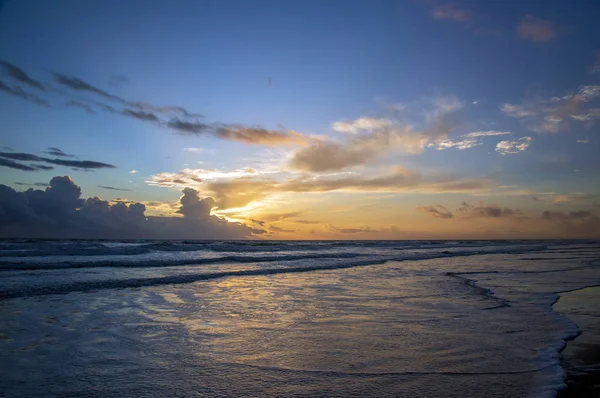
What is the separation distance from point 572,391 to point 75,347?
21.1ft

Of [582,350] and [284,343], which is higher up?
[582,350]

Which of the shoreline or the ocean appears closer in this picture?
the shoreline

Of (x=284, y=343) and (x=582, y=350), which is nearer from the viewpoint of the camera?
(x=582, y=350)

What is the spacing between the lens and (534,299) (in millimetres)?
9289

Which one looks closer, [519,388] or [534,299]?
[519,388]

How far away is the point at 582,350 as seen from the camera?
16.8ft

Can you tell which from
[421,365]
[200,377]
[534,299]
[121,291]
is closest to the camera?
[200,377]

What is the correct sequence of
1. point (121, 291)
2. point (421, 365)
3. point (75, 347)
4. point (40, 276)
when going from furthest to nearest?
point (40, 276)
point (121, 291)
point (75, 347)
point (421, 365)

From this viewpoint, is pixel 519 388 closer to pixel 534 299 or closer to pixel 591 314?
pixel 591 314

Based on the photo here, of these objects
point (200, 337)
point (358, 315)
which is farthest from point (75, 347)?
point (358, 315)

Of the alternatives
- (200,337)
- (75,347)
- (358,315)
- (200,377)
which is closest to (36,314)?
(75,347)

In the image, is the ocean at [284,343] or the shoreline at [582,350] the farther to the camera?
the ocean at [284,343]

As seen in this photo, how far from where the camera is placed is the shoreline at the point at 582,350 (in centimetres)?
380

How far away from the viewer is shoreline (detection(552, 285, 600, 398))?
380 cm
